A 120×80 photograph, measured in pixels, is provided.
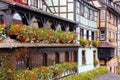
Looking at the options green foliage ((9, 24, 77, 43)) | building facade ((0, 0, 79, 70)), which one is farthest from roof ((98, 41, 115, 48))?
green foliage ((9, 24, 77, 43))

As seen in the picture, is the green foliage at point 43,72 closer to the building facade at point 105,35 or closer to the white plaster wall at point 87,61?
the white plaster wall at point 87,61

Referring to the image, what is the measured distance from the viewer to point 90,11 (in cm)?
3547

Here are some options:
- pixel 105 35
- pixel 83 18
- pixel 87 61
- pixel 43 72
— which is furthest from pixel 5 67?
pixel 105 35

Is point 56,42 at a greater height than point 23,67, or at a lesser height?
greater

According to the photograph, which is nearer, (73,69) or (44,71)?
(44,71)

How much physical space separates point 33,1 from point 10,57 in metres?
10.2

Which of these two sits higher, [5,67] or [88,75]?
[5,67]

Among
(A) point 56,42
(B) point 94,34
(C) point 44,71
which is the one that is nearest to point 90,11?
(B) point 94,34

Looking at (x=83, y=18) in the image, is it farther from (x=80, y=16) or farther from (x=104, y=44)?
(x=104, y=44)

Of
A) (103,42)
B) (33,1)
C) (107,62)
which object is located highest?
(33,1)

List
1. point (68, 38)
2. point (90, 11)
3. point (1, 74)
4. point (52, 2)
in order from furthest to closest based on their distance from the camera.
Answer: point (90, 11)
point (52, 2)
point (68, 38)
point (1, 74)

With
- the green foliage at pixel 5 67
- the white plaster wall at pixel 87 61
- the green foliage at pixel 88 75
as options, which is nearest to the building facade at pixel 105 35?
the white plaster wall at pixel 87 61

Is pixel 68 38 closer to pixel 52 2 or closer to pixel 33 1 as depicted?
pixel 33 1

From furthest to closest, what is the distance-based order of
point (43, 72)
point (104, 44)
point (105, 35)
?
point (105, 35)
point (104, 44)
point (43, 72)
